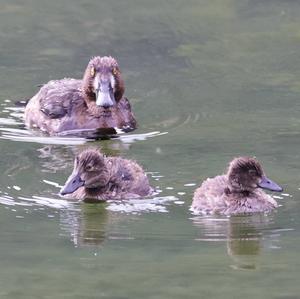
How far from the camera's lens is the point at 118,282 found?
8.23 m

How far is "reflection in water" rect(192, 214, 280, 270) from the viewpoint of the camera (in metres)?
9.11

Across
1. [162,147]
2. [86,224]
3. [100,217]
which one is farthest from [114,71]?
[86,224]

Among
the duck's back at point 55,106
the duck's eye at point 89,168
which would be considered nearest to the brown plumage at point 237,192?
the duck's eye at point 89,168

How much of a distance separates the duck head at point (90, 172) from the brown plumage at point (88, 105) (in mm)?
2486

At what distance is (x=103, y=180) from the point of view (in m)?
11.2

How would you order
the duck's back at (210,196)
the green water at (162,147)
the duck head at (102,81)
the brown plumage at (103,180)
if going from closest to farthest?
the green water at (162,147) → the duck's back at (210,196) → the brown plumage at (103,180) → the duck head at (102,81)

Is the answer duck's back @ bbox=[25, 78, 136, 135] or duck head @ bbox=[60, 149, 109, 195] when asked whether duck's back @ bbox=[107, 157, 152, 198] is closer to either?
duck head @ bbox=[60, 149, 109, 195]

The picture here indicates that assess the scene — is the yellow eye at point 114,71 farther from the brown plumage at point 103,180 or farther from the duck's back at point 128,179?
the brown plumage at point 103,180

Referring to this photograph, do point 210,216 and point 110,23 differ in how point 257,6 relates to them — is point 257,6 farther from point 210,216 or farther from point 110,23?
point 210,216

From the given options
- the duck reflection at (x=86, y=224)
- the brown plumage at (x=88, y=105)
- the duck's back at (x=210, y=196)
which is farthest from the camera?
the brown plumage at (x=88, y=105)

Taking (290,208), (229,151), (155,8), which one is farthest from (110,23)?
(290,208)

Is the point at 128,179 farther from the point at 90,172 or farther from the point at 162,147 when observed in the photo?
the point at 162,147

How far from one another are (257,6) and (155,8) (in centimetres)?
144

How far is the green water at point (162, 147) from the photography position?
8.45 meters
